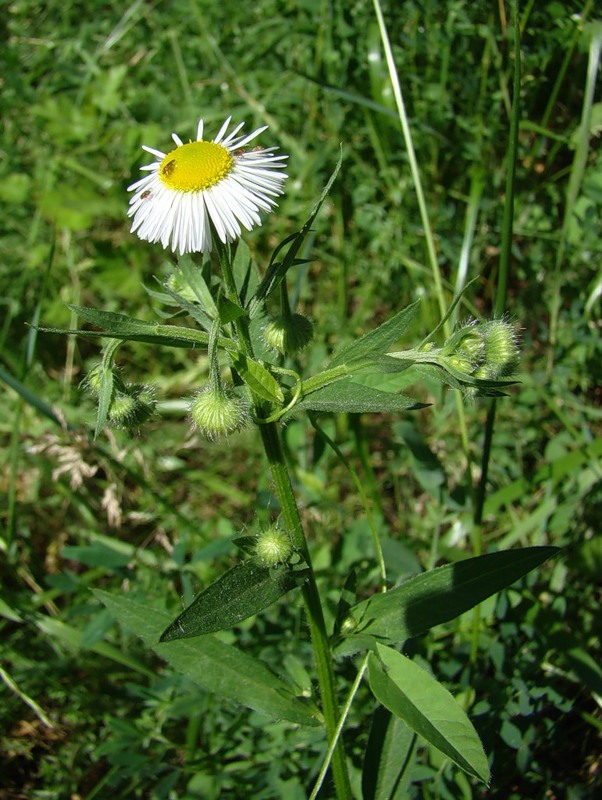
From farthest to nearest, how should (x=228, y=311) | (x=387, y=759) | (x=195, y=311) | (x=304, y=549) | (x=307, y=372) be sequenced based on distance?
(x=307, y=372), (x=387, y=759), (x=304, y=549), (x=195, y=311), (x=228, y=311)

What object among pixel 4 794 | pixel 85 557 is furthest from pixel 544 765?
pixel 4 794

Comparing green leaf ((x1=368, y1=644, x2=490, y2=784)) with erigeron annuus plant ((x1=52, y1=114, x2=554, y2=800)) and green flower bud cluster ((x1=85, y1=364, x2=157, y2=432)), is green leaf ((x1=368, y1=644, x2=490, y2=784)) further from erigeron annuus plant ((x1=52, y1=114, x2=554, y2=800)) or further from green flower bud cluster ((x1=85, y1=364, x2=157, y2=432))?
green flower bud cluster ((x1=85, y1=364, x2=157, y2=432))

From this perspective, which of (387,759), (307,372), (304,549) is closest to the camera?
(304,549)

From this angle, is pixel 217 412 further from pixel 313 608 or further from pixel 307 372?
pixel 307 372

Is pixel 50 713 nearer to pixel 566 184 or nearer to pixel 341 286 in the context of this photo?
pixel 341 286

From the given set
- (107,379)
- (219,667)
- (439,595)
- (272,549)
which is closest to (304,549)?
(272,549)

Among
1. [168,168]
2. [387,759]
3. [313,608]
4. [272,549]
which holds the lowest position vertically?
[387,759]

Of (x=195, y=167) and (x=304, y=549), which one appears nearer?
(x=195, y=167)

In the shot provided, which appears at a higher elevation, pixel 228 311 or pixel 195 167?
pixel 195 167
